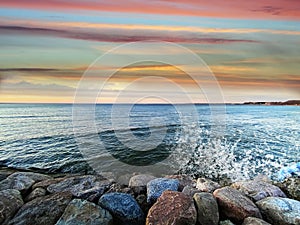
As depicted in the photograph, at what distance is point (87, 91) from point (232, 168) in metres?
12.2

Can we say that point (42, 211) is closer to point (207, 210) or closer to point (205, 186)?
point (207, 210)

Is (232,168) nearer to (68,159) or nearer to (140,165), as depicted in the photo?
(140,165)

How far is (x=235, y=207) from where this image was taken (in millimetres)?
7355

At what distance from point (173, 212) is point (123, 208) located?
1.19 metres

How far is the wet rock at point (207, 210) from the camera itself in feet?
23.2

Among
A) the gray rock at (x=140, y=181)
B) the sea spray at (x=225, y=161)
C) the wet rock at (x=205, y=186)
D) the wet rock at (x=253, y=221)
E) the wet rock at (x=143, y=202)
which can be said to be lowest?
the sea spray at (x=225, y=161)

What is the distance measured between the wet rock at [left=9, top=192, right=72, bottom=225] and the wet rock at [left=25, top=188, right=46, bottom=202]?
62 cm

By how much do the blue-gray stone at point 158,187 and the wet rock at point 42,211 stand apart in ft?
5.97

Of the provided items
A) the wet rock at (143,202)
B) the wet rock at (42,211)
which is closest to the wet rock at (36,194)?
the wet rock at (42,211)

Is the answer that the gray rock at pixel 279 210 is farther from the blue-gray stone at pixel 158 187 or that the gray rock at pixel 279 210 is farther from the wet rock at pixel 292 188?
the blue-gray stone at pixel 158 187

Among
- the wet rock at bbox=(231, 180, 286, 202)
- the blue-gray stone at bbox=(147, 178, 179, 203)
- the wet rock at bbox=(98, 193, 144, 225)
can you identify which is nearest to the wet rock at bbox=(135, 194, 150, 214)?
the blue-gray stone at bbox=(147, 178, 179, 203)

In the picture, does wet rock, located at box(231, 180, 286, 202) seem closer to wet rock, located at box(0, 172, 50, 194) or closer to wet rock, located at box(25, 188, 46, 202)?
wet rock, located at box(25, 188, 46, 202)

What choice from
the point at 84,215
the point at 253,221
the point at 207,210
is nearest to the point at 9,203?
the point at 84,215

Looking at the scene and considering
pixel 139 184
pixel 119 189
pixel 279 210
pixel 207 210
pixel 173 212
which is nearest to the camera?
pixel 173 212
